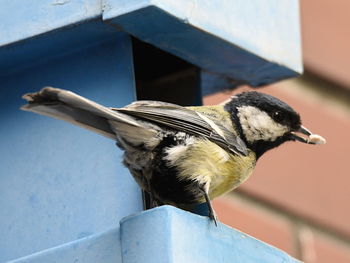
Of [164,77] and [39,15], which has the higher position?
[39,15]

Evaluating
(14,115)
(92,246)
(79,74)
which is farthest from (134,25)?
(92,246)

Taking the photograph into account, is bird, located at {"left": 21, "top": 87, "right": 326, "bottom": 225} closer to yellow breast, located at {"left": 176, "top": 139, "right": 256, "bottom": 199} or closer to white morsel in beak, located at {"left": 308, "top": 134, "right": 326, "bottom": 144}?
yellow breast, located at {"left": 176, "top": 139, "right": 256, "bottom": 199}

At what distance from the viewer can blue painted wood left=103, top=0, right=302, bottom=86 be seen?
1.79 metres

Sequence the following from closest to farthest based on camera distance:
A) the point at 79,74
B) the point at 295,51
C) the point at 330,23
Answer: the point at 79,74
the point at 295,51
the point at 330,23

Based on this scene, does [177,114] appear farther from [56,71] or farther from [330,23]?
[330,23]

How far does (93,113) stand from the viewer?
5.45 feet

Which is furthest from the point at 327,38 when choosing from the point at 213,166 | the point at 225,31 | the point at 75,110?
the point at 75,110

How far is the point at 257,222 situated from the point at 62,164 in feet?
1.86

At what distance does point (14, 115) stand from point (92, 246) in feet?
1.51

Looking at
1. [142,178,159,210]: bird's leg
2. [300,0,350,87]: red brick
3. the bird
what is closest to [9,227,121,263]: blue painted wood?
the bird

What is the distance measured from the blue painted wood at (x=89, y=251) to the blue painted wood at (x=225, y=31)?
42 centimetres

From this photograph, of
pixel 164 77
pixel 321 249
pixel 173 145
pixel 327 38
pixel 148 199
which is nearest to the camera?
pixel 173 145

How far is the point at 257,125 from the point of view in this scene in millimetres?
2012

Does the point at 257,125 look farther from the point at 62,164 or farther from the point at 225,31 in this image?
the point at 62,164
